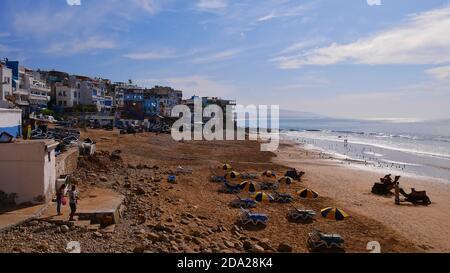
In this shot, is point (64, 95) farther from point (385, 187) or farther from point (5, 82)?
point (385, 187)

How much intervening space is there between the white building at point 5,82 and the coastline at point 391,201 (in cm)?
3115

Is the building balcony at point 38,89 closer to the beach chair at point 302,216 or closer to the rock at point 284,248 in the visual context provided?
the beach chair at point 302,216

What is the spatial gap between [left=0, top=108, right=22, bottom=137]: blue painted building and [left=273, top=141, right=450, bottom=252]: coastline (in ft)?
61.1

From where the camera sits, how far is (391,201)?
20453 mm

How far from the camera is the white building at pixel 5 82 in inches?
1565

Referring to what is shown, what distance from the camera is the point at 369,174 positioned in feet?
102

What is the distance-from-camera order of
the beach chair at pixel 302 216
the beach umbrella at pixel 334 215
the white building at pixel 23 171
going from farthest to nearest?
the beach umbrella at pixel 334 215 → the beach chair at pixel 302 216 → the white building at pixel 23 171

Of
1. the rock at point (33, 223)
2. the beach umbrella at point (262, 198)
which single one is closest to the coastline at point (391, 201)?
the beach umbrella at point (262, 198)

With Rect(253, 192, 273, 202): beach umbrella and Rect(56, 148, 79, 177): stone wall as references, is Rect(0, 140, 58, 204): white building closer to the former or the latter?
Rect(56, 148, 79, 177): stone wall

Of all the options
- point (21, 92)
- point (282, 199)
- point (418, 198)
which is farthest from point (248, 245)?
point (21, 92)

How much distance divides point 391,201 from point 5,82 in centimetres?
3904

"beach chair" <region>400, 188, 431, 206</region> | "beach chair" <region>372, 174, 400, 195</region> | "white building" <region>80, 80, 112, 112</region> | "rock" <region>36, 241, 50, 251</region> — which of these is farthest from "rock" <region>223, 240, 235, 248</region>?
"white building" <region>80, 80, 112, 112</region>

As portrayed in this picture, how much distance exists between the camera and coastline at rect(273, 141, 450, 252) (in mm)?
14867
